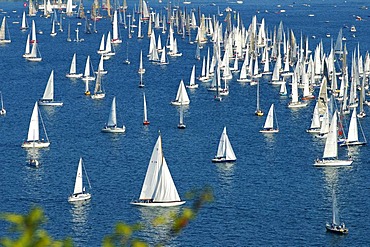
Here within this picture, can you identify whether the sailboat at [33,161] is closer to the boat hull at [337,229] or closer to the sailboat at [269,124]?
the sailboat at [269,124]

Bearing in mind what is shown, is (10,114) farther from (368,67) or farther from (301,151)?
(368,67)

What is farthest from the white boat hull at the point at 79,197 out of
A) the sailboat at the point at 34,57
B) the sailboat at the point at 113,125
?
the sailboat at the point at 34,57

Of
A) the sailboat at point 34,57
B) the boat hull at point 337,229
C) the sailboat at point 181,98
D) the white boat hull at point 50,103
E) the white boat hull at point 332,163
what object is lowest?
the sailboat at point 34,57

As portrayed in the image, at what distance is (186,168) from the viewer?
59000 mm

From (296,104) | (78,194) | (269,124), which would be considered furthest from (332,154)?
(296,104)

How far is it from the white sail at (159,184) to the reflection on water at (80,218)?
9.74ft

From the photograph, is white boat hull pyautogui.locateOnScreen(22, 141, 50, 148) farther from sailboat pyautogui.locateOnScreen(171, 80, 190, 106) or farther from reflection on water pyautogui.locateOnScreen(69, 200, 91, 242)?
sailboat pyautogui.locateOnScreen(171, 80, 190, 106)

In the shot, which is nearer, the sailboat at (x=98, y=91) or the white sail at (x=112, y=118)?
the white sail at (x=112, y=118)

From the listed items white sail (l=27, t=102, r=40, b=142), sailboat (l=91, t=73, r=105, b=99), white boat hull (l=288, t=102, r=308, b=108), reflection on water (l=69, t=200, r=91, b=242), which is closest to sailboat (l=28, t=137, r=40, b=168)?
white sail (l=27, t=102, r=40, b=142)

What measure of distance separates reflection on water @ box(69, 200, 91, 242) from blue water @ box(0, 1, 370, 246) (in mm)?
48

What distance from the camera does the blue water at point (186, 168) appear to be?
1783 inches

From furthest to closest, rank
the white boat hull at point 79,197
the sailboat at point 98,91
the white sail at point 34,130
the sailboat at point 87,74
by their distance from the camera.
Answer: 1. the sailboat at point 87,74
2. the sailboat at point 98,91
3. the white sail at point 34,130
4. the white boat hull at point 79,197

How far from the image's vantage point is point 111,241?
6051 millimetres

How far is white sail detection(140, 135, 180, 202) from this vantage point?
4953cm
